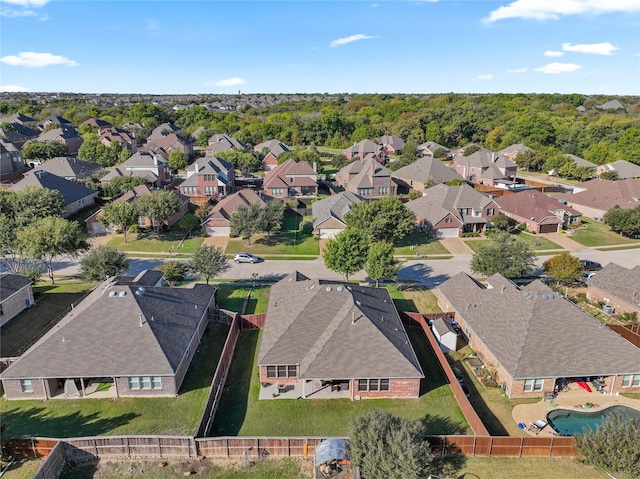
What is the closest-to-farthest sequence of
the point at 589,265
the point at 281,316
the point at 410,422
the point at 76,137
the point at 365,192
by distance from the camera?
the point at 410,422 → the point at 281,316 → the point at 589,265 → the point at 365,192 → the point at 76,137

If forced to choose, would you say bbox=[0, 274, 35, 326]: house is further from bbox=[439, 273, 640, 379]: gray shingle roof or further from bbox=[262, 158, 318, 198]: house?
bbox=[262, 158, 318, 198]: house

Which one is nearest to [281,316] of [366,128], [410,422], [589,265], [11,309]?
[410,422]

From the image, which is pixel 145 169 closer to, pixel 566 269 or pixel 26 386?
pixel 26 386

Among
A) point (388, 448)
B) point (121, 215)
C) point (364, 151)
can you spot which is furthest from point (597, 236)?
point (121, 215)

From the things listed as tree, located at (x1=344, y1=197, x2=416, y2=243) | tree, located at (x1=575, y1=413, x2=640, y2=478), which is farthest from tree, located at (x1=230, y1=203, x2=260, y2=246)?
tree, located at (x1=575, y1=413, x2=640, y2=478)

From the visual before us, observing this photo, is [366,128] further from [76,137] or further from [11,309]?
[11,309]

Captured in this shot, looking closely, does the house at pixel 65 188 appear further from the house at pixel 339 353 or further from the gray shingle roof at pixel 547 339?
the gray shingle roof at pixel 547 339
